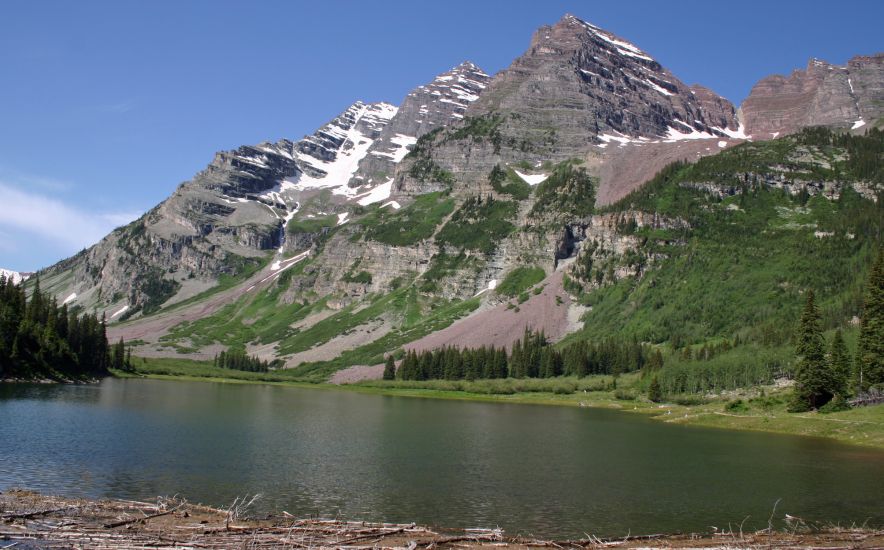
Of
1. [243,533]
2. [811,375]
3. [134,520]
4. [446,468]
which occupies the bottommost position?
[446,468]

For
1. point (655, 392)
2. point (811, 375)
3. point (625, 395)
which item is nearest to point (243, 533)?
point (811, 375)

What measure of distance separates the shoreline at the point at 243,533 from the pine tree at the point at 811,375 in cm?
6982

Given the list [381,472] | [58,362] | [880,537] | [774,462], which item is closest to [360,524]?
[381,472]

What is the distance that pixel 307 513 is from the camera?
39500mm

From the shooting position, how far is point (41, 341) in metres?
137

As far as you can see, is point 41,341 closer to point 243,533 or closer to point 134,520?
point 134,520

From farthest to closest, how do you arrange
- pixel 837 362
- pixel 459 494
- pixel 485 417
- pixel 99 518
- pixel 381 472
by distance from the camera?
pixel 485 417 < pixel 837 362 < pixel 381 472 < pixel 459 494 < pixel 99 518

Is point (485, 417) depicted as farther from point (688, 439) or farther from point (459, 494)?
point (459, 494)

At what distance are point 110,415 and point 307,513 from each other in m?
56.3

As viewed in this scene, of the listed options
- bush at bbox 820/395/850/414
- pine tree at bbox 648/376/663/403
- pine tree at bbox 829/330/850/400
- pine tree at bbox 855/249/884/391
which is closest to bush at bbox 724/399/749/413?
bush at bbox 820/395/850/414

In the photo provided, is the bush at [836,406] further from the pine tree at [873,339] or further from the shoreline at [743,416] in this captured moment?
the pine tree at [873,339]

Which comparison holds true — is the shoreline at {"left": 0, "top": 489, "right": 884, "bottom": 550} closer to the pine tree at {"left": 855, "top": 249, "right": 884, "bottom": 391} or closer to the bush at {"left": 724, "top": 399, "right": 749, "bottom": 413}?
the pine tree at {"left": 855, "top": 249, "right": 884, "bottom": 391}

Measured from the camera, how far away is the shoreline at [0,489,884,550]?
30047 millimetres

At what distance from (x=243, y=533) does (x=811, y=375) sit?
94.8 m
